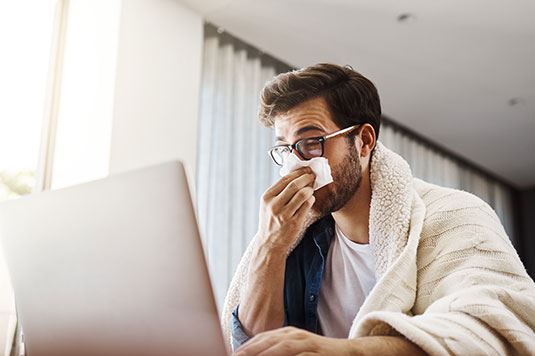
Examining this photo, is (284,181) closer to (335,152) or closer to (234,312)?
(335,152)

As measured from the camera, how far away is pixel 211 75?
318 centimetres

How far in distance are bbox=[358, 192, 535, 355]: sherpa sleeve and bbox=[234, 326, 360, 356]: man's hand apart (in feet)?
0.33

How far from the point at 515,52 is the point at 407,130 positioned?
1.17 metres

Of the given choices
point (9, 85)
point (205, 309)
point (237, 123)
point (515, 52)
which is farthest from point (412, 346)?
point (515, 52)

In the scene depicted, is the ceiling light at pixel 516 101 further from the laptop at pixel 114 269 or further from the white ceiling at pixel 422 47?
the laptop at pixel 114 269

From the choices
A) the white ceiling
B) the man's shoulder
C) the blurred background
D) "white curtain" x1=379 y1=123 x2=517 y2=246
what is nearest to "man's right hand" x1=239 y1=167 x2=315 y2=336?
the man's shoulder

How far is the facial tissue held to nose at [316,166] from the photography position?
1.40 meters

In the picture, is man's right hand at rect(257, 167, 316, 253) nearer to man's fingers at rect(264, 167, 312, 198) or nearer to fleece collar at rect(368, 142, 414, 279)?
man's fingers at rect(264, 167, 312, 198)

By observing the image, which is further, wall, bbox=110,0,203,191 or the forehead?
wall, bbox=110,0,203,191

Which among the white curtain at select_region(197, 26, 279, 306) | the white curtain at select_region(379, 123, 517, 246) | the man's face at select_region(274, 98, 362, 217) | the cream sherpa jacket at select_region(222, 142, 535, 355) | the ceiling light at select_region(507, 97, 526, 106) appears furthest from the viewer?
the white curtain at select_region(379, 123, 517, 246)

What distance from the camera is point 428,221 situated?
4.01 ft

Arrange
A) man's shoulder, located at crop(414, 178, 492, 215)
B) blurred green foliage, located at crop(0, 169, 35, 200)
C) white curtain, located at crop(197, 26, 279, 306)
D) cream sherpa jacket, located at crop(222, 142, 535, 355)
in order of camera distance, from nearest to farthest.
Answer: cream sherpa jacket, located at crop(222, 142, 535, 355) → man's shoulder, located at crop(414, 178, 492, 215) → blurred green foliage, located at crop(0, 169, 35, 200) → white curtain, located at crop(197, 26, 279, 306)

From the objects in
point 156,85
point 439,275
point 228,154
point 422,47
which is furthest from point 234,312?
point 422,47

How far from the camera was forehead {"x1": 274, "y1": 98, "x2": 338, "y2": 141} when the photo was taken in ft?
4.70
